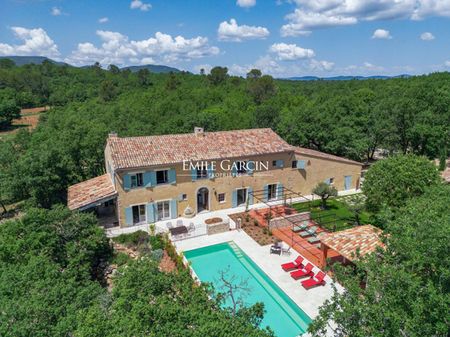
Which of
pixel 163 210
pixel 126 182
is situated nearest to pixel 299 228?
pixel 163 210

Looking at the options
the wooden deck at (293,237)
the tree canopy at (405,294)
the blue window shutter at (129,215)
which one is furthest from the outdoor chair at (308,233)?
the blue window shutter at (129,215)

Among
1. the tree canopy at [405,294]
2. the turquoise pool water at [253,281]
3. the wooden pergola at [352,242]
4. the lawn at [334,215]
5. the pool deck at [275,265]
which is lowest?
the turquoise pool water at [253,281]

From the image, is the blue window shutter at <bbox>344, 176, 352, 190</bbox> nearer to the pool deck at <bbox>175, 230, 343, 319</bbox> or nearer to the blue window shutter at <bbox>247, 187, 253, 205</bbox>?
the blue window shutter at <bbox>247, 187, 253, 205</bbox>

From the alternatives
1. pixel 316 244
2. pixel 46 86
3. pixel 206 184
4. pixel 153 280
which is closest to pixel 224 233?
pixel 206 184

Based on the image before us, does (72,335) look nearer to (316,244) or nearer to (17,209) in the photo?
(316,244)

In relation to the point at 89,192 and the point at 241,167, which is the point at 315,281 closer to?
the point at 241,167

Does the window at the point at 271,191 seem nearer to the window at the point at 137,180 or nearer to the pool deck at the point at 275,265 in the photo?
the pool deck at the point at 275,265
